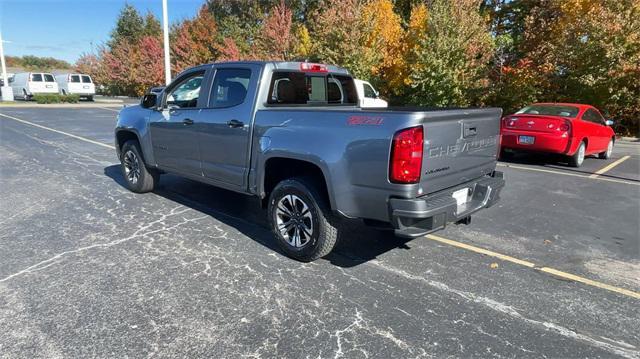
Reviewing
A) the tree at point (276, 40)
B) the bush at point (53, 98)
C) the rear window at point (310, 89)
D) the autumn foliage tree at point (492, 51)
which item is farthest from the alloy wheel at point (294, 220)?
the bush at point (53, 98)

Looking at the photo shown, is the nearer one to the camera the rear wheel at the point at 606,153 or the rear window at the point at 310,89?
the rear window at the point at 310,89

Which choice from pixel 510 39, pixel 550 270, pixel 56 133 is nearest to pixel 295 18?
pixel 510 39

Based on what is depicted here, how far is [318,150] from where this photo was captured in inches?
144

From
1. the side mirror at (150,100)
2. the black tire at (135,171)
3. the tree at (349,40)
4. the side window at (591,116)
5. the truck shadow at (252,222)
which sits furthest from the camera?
the tree at (349,40)

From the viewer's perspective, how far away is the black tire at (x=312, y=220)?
3.79 meters

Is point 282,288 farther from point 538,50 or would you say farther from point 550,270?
point 538,50

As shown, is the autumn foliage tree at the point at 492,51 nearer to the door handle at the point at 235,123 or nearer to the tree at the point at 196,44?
the tree at the point at 196,44

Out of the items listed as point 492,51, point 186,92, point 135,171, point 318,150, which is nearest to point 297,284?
point 318,150

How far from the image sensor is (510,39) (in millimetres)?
18828

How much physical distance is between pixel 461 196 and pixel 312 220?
1359 mm

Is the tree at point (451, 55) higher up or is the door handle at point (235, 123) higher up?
the tree at point (451, 55)

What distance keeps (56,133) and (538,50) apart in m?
18.0

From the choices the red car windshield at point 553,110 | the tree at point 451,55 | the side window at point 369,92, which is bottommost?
the red car windshield at point 553,110

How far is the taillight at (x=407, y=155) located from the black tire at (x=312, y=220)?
2.60 feet
